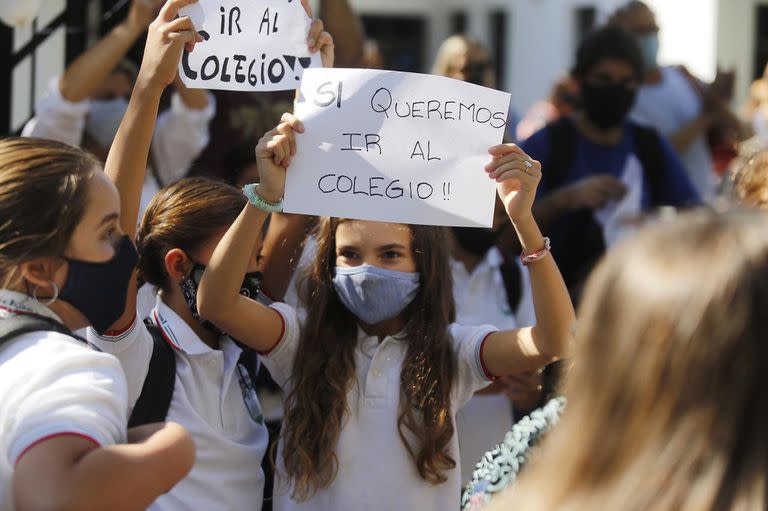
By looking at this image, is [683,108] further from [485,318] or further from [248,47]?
[248,47]

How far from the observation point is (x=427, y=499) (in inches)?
115

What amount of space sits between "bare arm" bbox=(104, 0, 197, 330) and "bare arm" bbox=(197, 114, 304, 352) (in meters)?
0.23

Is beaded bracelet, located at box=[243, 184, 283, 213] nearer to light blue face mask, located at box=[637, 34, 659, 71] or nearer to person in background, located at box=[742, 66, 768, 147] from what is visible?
person in background, located at box=[742, 66, 768, 147]

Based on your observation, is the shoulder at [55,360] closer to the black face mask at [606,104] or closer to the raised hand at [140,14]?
the raised hand at [140,14]

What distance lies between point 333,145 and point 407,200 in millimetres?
228

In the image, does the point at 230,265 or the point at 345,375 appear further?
the point at 345,375

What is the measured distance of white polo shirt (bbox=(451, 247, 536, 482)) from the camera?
4.19 metres

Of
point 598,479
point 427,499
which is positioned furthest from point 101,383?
point 427,499

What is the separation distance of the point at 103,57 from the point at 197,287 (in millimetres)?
1780

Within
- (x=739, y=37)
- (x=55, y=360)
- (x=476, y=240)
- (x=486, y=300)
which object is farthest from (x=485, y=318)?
(x=739, y=37)

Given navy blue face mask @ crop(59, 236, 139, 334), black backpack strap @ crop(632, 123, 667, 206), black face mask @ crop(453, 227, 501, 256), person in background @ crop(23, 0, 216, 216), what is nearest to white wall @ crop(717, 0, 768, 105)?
black backpack strap @ crop(632, 123, 667, 206)

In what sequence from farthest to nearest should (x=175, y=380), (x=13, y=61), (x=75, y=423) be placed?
(x=13, y=61) → (x=175, y=380) → (x=75, y=423)

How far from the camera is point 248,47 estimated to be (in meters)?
3.13

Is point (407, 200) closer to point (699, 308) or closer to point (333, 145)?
point (333, 145)
